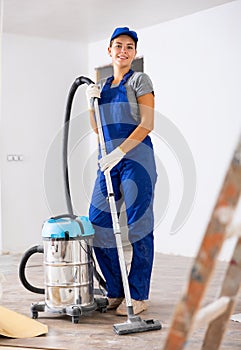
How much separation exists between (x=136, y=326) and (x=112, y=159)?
2.72 ft

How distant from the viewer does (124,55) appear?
339 centimetres

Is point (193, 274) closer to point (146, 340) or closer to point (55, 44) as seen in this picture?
point (146, 340)

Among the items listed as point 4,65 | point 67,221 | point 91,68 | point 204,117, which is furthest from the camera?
point 91,68

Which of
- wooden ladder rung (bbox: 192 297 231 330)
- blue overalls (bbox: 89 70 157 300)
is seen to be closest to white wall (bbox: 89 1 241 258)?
blue overalls (bbox: 89 70 157 300)

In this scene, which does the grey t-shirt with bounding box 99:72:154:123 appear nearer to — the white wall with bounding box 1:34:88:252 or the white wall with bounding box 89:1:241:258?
the white wall with bounding box 89:1:241:258

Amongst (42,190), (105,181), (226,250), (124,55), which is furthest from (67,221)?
(42,190)

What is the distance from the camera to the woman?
10.9 feet

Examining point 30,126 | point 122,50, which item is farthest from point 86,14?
point 122,50

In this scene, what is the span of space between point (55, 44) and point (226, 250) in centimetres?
287

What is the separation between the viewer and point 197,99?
220 inches

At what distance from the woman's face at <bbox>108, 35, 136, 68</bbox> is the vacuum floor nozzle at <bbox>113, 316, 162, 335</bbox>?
4.33 ft

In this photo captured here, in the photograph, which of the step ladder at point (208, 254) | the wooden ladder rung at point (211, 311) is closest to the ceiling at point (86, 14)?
the wooden ladder rung at point (211, 311)

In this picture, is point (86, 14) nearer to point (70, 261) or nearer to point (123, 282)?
point (70, 261)

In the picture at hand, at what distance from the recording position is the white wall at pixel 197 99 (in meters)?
5.29
